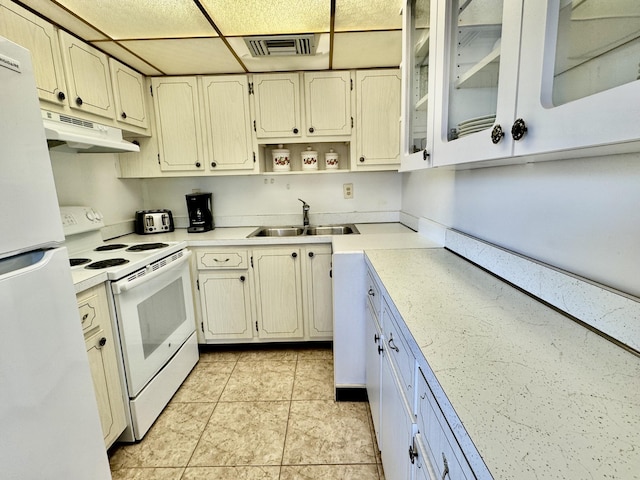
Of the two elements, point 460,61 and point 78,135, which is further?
point 78,135

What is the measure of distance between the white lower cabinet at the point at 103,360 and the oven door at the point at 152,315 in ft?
0.17

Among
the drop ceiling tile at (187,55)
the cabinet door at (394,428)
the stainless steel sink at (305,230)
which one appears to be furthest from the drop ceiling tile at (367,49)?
the cabinet door at (394,428)

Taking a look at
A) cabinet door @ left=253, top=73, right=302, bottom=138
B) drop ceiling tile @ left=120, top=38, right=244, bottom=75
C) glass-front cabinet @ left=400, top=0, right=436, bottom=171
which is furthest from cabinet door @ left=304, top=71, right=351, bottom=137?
glass-front cabinet @ left=400, top=0, right=436, bottom=171

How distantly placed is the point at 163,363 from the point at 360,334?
116 centimetres

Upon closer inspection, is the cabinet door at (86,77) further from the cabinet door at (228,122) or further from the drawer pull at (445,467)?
the drawer pull at (445,467)

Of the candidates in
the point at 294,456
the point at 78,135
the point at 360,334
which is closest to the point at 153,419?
the point at 294,456

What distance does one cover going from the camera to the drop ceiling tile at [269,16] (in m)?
1.50

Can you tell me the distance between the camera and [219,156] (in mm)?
2463

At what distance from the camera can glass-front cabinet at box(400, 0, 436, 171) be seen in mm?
1223

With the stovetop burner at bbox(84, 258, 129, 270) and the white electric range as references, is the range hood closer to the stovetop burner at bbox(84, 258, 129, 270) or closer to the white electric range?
the white electric range

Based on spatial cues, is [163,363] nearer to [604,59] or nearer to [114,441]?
[114,441]

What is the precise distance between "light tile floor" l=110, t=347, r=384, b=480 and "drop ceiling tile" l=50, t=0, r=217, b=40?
2.13m

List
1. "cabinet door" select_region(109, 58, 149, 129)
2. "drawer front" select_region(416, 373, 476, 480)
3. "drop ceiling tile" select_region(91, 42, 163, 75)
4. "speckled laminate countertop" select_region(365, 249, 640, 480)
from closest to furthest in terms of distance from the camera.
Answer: "speckled laminate countertop" select_region(365, 249, 640, 480) → "drawer front" select_region(416, 373, 476, 480) → "drop ceiling tile" select_region(91, 42, 163, 75) → "cabinet door" select_region(109, 58, 149, 129)

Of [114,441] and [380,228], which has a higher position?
[380,228]
